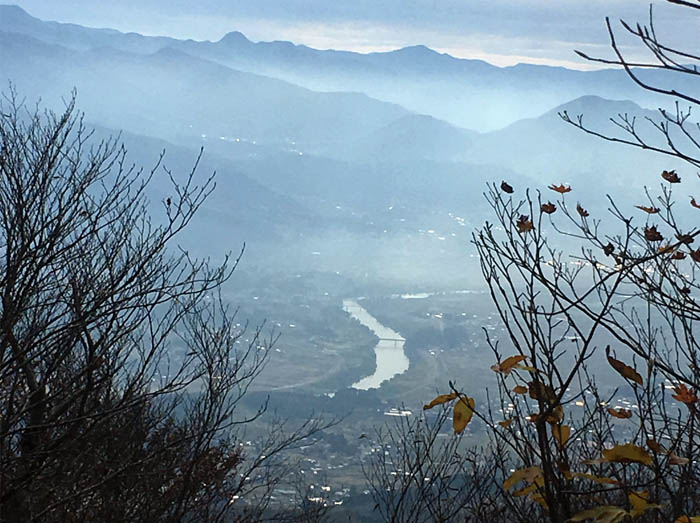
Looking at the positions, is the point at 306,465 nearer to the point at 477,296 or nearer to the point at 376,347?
the point at 376,347

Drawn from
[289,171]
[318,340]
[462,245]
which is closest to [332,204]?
[289,171]

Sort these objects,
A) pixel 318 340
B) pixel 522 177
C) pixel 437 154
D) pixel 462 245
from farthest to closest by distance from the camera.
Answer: pixel 437 154 → pixel 522 177 → pixel 462 245 → pixel 318 340

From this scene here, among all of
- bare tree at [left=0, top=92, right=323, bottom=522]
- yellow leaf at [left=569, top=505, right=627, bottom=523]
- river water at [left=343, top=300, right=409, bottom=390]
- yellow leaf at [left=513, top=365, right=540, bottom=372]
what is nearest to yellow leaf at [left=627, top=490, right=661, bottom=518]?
yellow leaf at [left=569, top=505, right=627, bottom=523]

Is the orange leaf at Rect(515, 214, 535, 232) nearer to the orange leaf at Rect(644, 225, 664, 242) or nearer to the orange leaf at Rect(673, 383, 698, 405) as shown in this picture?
the orange leaf at Rect(644, 225, 664, 242)

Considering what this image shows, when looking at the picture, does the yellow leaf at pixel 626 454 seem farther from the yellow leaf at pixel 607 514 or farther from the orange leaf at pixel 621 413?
the orange leaf at pixel 621 413

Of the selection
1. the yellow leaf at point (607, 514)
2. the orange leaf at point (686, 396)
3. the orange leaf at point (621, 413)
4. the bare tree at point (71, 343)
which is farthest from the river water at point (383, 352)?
the yellow leaf at point (607, 514)

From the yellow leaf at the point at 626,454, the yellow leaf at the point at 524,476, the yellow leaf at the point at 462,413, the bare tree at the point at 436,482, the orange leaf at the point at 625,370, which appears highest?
the orange leaf at the point at 625,370
